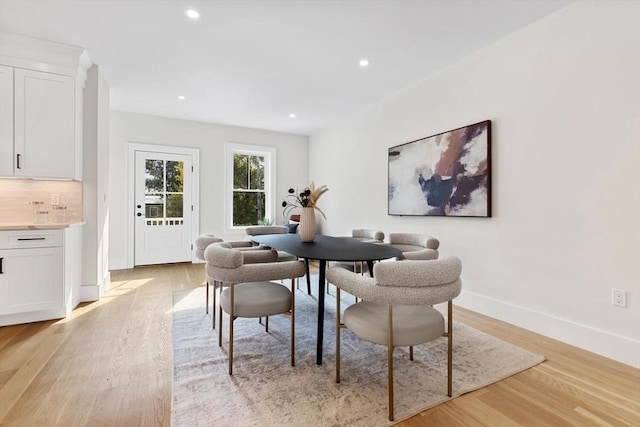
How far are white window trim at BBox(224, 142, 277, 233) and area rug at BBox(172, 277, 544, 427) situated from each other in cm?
335

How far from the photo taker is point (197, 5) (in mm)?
2320

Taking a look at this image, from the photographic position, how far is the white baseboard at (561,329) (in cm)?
203

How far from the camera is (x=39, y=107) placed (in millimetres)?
2900

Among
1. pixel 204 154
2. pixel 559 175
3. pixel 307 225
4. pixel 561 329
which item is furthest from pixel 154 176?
pixel 561 329

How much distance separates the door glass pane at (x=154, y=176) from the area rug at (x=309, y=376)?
11.2 ft

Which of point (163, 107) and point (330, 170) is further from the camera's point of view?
point (330, 170)

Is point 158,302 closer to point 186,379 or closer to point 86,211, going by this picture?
point 86,211

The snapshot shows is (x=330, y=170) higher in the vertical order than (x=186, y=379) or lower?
higher

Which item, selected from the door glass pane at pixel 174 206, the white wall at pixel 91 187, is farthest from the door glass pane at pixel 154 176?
the white wall at pixel 91 187

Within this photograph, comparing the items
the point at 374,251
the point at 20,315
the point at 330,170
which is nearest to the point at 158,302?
the point at 20,315

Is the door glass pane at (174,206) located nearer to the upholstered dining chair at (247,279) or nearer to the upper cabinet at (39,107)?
the upper cabinet at (39,107)

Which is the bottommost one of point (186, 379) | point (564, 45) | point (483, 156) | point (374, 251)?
point (186, 379)

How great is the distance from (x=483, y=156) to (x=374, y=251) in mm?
1653

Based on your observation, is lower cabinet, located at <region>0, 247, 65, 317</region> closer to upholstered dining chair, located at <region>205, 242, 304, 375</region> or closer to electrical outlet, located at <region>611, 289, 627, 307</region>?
upholstered dining chair, located at <region>205, 242, 304, 375</region>
